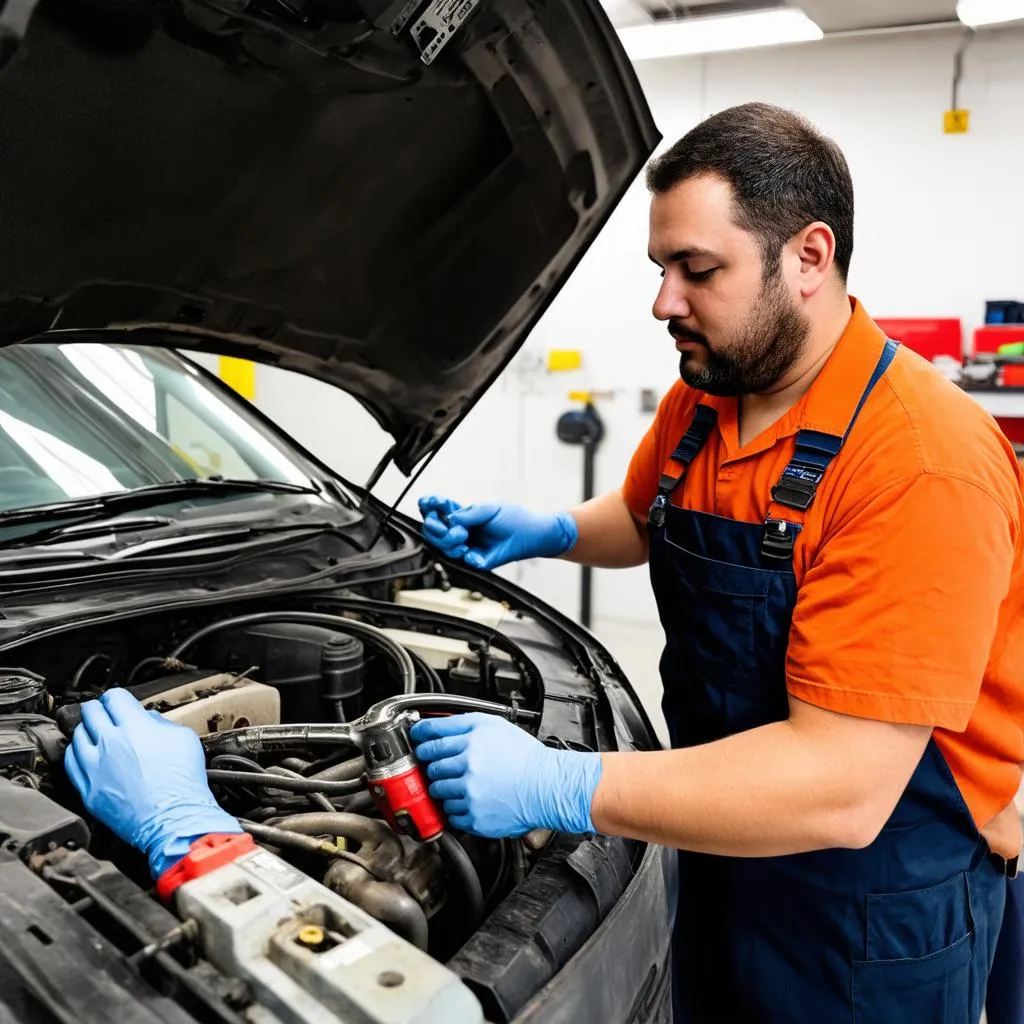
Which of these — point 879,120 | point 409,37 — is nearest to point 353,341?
point 409,37

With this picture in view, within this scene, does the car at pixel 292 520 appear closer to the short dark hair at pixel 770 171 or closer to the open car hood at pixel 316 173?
the open car hood at pixel 316 173

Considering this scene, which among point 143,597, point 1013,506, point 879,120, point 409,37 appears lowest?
point 143,597

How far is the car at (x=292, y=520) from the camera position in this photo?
85cm

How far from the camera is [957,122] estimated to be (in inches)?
151

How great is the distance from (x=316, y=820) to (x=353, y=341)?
2.68 ft

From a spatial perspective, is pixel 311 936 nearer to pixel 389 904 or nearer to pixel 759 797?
pixel 389 904

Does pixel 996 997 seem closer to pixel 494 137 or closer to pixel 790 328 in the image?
pixel 790 328

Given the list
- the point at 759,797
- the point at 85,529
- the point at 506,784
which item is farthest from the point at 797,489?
the point at 85,529

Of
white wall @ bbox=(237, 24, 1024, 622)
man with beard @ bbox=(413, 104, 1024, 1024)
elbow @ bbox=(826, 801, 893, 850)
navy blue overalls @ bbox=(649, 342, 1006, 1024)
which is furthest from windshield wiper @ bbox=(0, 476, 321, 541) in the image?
white wall @ bbox=(237, 24, 1024, 622)

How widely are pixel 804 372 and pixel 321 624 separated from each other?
0.98 metres

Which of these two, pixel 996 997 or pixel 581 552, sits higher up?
pixel 581 552

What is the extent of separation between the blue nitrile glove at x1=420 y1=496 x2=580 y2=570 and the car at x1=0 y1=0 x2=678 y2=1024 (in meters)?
0.09

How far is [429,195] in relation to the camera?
1397mm

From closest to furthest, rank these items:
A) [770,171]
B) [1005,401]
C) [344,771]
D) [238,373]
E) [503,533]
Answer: [770,171]
[344,771]
[503,533]
[1005,401]
[238,373]
